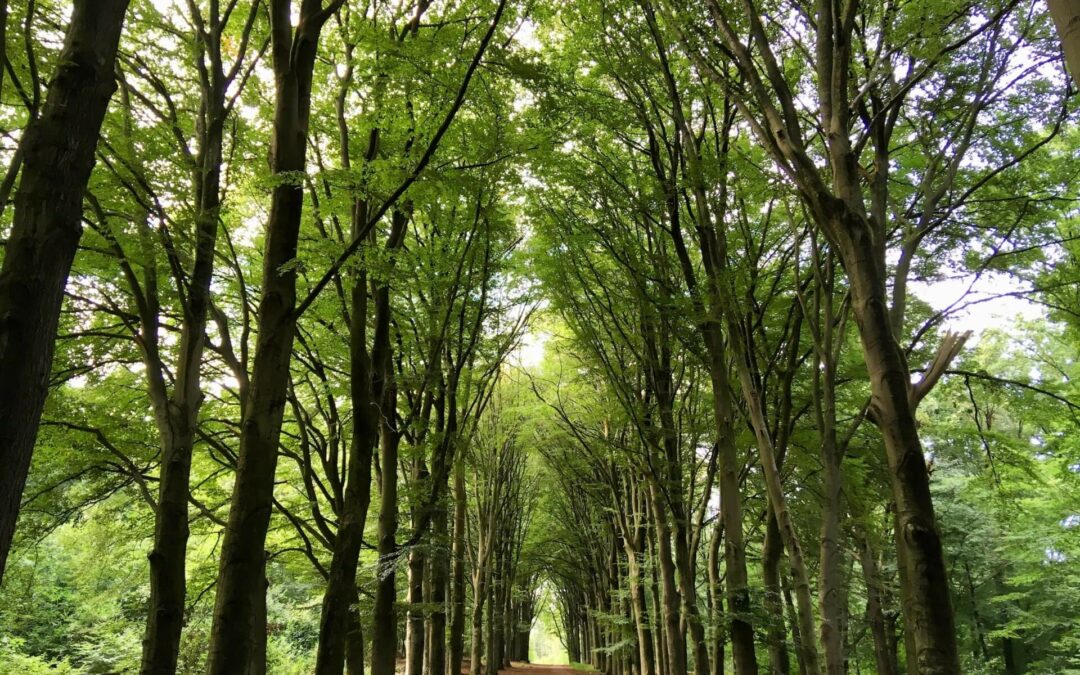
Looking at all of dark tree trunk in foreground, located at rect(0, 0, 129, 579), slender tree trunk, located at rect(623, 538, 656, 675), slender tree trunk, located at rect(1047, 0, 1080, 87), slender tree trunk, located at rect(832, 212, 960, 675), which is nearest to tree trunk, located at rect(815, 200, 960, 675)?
slender tree trunk, located at rect(832, 212, 960, 675)

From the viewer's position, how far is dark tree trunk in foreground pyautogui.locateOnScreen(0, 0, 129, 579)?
78.2 inches

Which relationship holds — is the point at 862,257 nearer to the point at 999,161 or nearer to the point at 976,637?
the point at 999,161

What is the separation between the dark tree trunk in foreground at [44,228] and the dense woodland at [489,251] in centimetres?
1

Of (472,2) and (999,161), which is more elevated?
(472,2)

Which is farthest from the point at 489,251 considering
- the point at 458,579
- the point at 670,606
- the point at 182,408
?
the point at 458,579

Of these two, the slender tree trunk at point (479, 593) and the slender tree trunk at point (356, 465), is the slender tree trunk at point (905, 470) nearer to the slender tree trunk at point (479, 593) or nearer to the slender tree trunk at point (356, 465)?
the slender tree trunk at point (356, 465)

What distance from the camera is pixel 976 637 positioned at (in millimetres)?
22609

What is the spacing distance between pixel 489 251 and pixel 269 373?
400 centimetres

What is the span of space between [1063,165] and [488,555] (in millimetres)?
13765

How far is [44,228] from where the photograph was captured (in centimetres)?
217

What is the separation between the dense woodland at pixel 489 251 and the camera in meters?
2.87

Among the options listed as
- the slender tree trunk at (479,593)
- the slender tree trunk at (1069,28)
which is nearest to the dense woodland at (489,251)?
the slender tree trunk at (1069,28)

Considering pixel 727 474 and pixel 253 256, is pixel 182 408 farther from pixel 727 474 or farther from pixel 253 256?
pixel 727 474

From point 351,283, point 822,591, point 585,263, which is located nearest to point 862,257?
point 822,591
